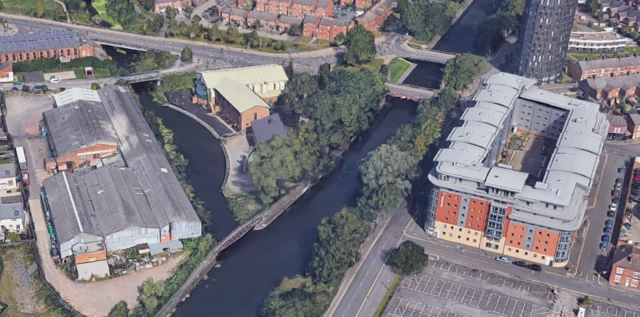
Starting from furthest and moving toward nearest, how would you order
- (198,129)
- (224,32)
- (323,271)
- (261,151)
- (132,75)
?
(224,32), (132,75), (198,129), (261,151), (323,271)

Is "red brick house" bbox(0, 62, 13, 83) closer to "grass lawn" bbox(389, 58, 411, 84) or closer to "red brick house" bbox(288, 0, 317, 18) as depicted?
"red brick house" bbox(288, 0, 317, 18)

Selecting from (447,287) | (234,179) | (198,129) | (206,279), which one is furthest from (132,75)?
(447,287)

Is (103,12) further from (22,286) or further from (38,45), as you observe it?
(22,286)

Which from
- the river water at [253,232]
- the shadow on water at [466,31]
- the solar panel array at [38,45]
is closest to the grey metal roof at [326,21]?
the shadow on water at [466,31]

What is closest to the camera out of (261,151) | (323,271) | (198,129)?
(323,271)

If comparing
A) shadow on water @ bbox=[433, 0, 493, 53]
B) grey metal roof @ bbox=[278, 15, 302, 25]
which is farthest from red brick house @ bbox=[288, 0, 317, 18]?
shadow on water @ bbox=[433, 0, 493, 53]

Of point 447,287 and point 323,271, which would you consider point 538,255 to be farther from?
point 323,271
